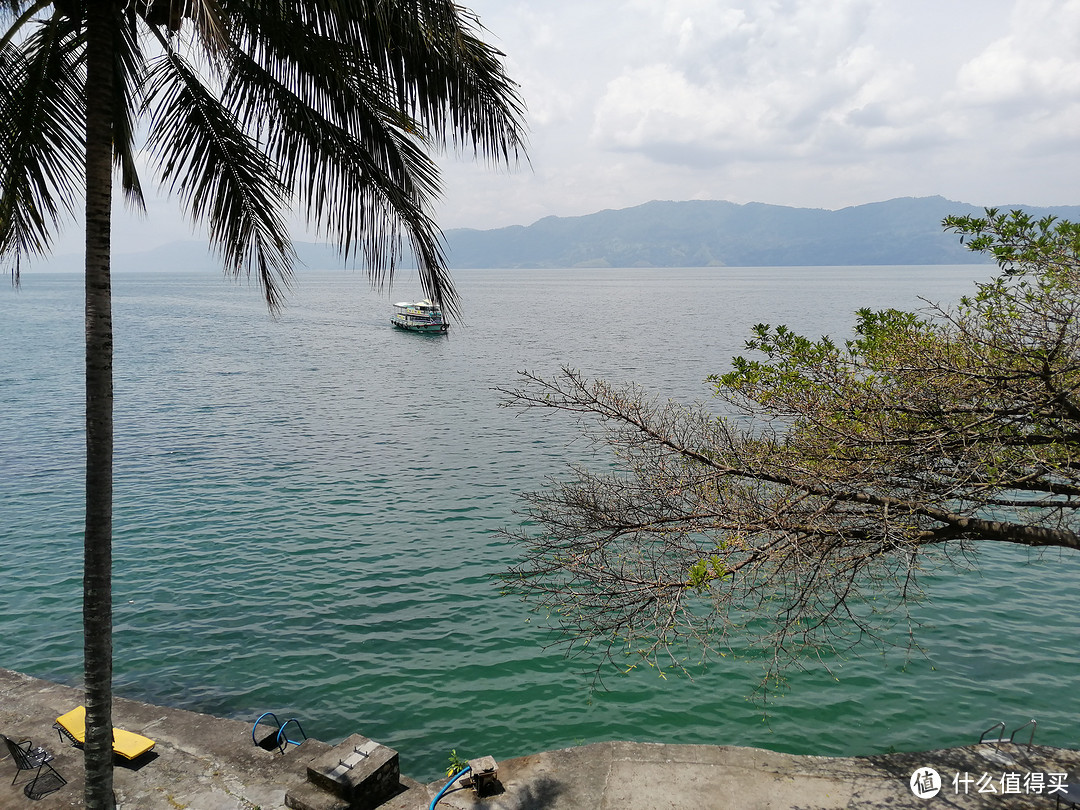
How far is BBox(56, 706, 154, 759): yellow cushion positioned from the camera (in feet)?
32.6

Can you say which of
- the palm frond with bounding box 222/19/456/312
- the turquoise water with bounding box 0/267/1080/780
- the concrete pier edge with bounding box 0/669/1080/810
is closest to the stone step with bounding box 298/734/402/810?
the concrete pier edge with bounding box 0/669/1080/810

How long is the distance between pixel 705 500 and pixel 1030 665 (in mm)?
11520

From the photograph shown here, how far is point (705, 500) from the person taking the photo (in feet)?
26.2

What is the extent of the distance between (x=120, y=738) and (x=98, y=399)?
6646 mm

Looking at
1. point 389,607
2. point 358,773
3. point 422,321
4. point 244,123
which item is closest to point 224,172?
point 244,123

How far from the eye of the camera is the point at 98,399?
634 cm

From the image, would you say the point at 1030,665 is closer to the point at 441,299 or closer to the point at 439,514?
the point at 441,299

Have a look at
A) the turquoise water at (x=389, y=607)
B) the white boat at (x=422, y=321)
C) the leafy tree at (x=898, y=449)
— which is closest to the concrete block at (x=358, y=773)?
the turquoise water at (x=389, y=607)

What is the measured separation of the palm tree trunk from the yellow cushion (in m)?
3.41

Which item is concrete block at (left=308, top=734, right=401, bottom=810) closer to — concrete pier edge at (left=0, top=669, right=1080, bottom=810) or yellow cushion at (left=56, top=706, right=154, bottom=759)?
concrete pier edge at (left=0, top=669, right=1080, bottom=810)

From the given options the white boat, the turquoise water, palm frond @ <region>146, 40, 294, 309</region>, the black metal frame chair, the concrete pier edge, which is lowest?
the turquoise water

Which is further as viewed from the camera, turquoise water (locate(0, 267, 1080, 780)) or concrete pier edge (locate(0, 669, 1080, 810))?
turquoise water (locate(0, 267, 1080, 780))

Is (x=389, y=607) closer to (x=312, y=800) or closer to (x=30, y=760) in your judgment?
(x=30, y=760)

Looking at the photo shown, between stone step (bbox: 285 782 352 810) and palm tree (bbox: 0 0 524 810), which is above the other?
palm tree (bbox: 0 0 524 810)
